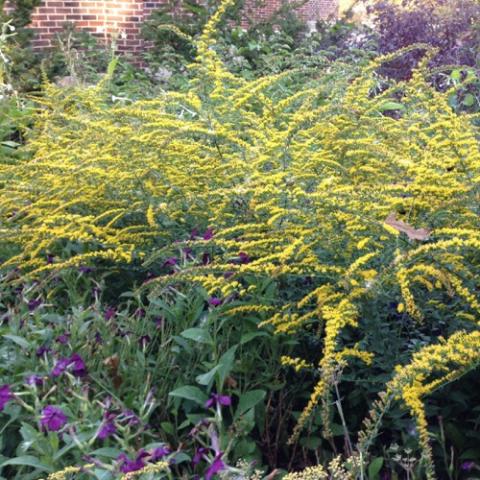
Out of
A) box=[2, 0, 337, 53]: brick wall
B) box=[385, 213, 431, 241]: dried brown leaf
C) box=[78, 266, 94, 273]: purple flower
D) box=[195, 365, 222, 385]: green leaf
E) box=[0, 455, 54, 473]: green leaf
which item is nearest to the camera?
box=[0, 455, 54, 473]: green leaf

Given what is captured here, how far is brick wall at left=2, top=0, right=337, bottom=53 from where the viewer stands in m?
9.91

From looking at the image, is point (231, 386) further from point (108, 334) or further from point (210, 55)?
point (210, 55)

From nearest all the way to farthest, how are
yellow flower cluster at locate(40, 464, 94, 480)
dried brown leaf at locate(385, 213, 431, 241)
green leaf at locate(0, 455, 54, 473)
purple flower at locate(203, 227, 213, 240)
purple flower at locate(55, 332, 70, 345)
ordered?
1. yellow flower cluster at locate(40, 464, 94, 480)
2. green leaf at locate(0, 455, 54, 473)
3. dried brown leaf at locate(385, 213, 431, 241)
4. purple flower at locate(55, 332, 70, 345)
5. purple flower at locate(203, 227, 213, 240)

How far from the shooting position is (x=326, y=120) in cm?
288

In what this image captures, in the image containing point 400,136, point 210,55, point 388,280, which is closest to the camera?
point 388,280

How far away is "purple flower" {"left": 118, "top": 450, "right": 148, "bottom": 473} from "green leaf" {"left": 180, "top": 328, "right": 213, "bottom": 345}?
46 cm

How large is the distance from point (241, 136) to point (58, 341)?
4.36ft

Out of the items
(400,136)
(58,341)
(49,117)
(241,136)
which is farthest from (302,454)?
(49,117)

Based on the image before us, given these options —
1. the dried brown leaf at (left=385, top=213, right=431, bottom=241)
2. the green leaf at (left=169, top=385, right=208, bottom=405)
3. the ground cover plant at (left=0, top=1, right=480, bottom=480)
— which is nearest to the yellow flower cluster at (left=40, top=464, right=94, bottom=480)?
the ground cover plant at (left=0, top=1, right=480, bottom=480)

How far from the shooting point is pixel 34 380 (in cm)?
205

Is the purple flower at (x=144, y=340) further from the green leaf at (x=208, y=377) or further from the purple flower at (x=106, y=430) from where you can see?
the purple flower at (x=106, y=430)

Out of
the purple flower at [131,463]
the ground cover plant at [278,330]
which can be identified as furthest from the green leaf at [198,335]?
the purple flower at [131,463]

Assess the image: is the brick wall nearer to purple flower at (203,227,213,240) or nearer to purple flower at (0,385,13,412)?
purple flower at (203,227,213,240)

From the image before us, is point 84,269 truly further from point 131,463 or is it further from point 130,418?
point 131,463
